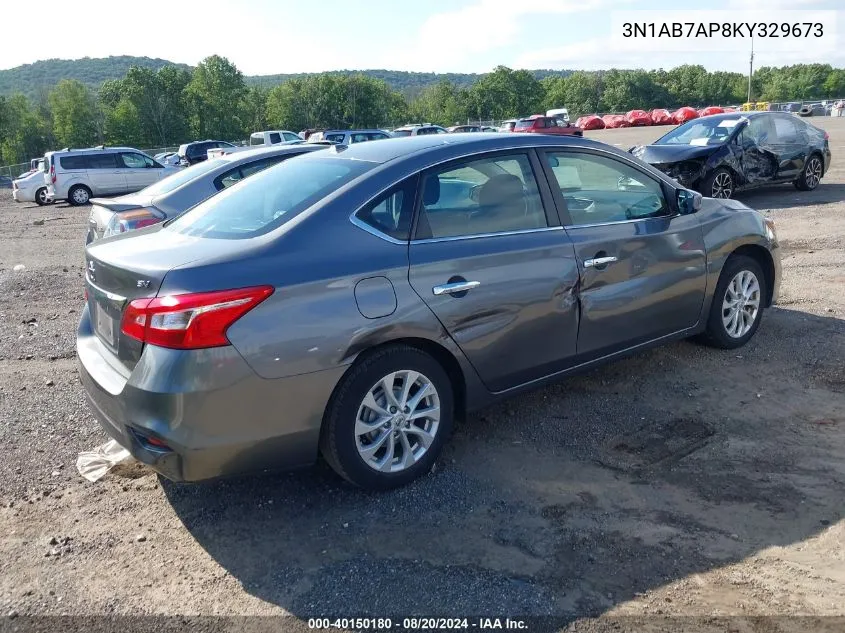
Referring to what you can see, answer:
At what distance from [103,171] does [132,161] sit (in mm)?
997

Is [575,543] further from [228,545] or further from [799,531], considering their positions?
[228,545]

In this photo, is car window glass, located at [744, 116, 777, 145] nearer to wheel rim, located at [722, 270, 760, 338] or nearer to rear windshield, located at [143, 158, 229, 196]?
wheel rim, located at [722, 270, 760, 338]

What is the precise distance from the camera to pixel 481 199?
3.97m

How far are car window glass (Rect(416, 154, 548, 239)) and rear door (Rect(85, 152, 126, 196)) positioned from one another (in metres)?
22.3

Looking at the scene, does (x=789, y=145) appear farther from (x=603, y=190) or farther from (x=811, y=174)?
(x=603, y=190)

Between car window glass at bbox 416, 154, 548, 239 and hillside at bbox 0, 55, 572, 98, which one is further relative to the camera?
hillside at bbox 0, 55, 572, 98

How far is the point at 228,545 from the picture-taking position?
3.28 m

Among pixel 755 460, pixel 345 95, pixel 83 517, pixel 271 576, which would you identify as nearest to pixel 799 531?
pixel 755 460

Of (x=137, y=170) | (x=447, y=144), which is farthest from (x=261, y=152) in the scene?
(x=137, y=170)

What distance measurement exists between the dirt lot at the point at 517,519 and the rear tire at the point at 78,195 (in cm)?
2054

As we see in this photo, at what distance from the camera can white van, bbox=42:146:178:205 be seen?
913 inches

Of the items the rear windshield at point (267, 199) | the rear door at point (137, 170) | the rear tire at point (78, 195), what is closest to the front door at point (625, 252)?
the rear windshield at point (267, 199)

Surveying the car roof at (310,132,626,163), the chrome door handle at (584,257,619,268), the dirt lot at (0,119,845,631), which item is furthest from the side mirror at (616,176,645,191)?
the dirt lot at (0,119,845,631)

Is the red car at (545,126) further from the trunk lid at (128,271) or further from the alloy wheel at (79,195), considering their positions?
the trunk lid at (128,271)
